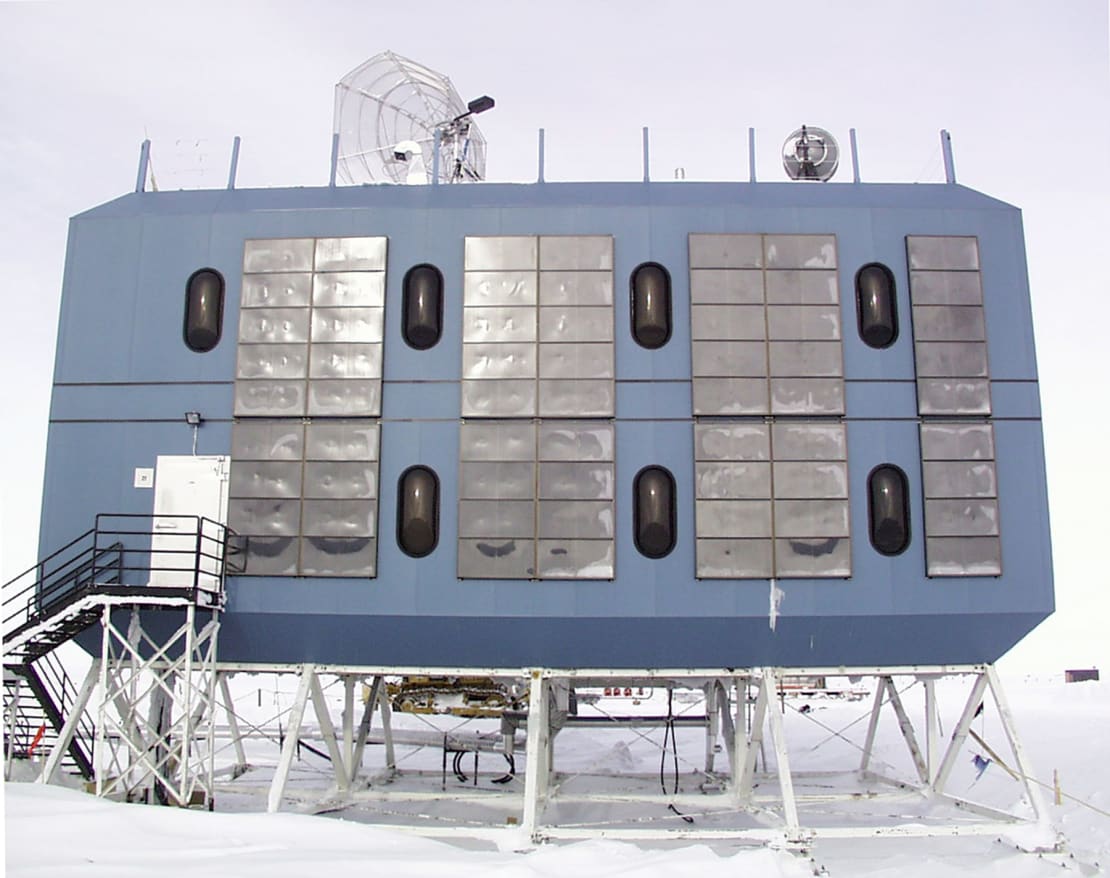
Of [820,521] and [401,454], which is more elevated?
[401,454]

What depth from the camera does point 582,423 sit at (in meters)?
23.1

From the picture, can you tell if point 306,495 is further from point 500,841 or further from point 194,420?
point 500,841

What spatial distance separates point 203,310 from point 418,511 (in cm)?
681

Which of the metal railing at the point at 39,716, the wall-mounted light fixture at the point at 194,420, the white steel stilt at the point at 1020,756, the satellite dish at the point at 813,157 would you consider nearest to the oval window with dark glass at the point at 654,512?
the white steel stilt at the point at 1020,756

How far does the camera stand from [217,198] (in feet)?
83.0

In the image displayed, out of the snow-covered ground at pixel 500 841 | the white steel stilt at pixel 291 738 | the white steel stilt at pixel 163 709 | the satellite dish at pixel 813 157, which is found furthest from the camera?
the satellite dish at pixel 813 157

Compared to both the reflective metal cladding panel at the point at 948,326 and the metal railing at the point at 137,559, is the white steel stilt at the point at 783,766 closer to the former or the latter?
the reflective metal cladding panel at the point at 948,326

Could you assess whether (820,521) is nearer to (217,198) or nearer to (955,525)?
(955,525)

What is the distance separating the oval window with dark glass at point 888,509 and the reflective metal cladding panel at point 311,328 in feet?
36.0

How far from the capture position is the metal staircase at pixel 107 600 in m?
21.7

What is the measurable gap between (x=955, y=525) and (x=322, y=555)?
13.6 meters

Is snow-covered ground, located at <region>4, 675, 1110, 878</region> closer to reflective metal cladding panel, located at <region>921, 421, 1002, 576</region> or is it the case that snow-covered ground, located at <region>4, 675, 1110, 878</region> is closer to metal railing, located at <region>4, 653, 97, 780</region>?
metal railing, located at <region>4, 653, 97, 780</region>

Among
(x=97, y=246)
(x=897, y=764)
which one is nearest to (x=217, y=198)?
(x=97, y=246)

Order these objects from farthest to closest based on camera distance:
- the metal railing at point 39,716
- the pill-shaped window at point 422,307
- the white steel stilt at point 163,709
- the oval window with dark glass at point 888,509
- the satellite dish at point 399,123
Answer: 1. the satellite dish at point 399,123
2. the pill-shaped window at point 422,307
3. the oval window with dark glass at point 888,509
4. the metal railing at point 39,716
5. the white steel stilt at point 163,709
